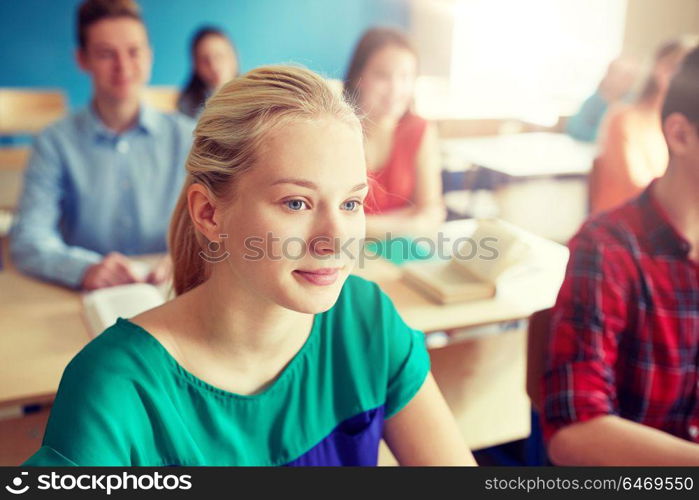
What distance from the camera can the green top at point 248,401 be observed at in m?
0.55

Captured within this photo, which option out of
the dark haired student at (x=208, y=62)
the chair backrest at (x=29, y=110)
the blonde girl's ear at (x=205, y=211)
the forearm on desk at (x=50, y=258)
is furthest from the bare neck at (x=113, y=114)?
the chair backrest at (x=29, y=110)

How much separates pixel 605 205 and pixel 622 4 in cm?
28

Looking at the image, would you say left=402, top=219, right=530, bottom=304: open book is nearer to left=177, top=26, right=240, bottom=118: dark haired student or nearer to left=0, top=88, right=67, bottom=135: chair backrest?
left=177, top=26, right=240, bottom=118: dark haired student

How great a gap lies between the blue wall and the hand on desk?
75.0 inches

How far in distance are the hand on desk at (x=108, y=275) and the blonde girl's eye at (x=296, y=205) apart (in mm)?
663

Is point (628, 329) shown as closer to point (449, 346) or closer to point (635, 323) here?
point (635, 323)

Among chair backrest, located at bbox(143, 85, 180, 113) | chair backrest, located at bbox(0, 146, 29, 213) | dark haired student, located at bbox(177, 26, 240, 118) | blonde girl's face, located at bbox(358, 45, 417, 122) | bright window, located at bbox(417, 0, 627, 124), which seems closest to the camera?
bright window, located at bbox(417, 0, 627, 124)

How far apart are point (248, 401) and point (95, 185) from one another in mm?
798

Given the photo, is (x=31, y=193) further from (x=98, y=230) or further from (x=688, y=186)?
(x=688, y=186)

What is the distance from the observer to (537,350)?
864 millimetres

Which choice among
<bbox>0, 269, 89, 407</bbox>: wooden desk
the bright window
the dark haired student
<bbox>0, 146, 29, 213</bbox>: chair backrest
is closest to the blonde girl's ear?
<bbox>0, 269, 89, 407</bbox>: wooden desk

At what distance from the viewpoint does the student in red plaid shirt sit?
30.4 inches

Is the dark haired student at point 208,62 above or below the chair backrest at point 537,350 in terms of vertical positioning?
above

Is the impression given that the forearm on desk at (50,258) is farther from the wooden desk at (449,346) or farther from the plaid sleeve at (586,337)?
the plaid sleeve at (586,337)
